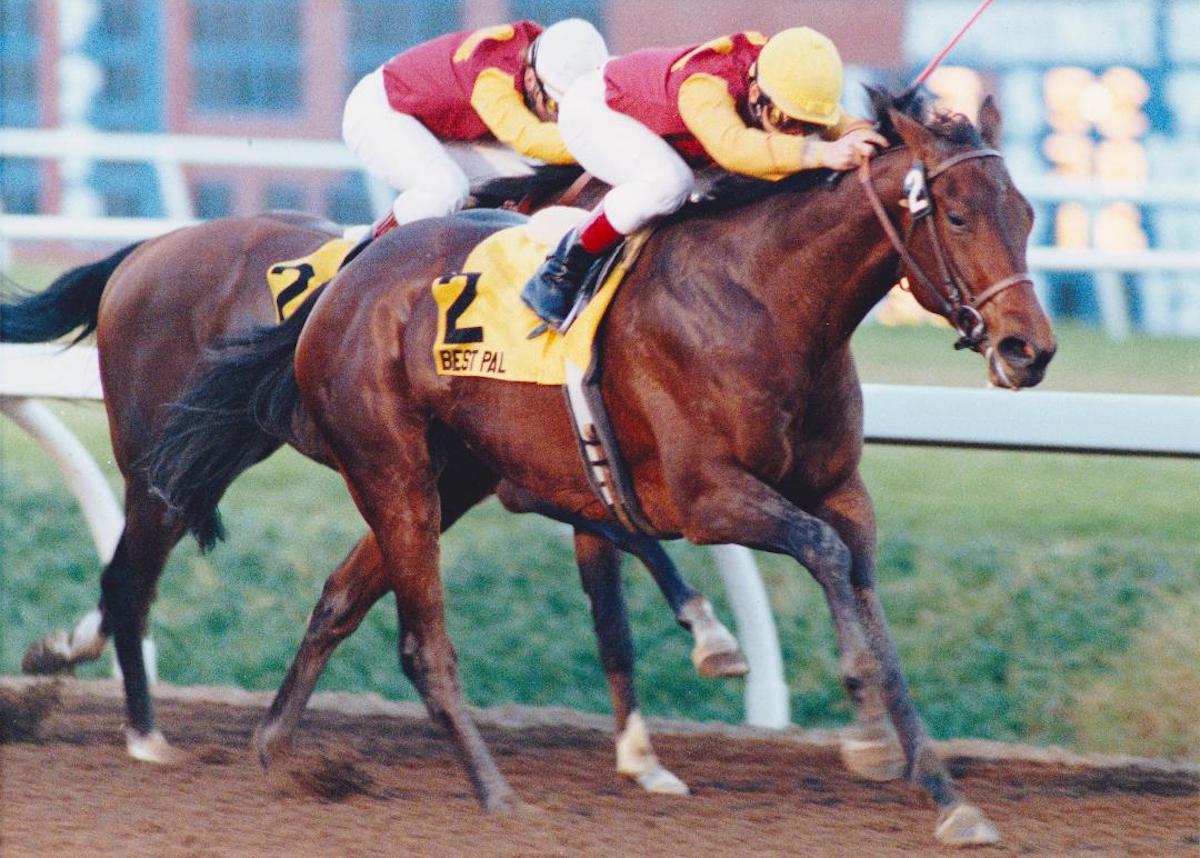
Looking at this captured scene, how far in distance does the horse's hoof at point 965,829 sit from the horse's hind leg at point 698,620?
74cm

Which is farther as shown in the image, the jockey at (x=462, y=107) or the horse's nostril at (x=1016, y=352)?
the jockey at (x=462, y=107)

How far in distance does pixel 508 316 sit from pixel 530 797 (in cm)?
107

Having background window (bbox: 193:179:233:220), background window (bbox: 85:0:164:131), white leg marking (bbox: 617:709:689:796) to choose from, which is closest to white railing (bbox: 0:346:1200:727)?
white leg marking (bbox: 617:709:689:796)

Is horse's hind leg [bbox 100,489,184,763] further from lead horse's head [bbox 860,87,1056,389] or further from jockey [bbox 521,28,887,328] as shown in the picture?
lead horse's head [bbox 860,87,1056,389]

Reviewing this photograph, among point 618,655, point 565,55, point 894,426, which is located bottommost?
point 618,655

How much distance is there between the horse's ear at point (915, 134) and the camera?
11.7 feet

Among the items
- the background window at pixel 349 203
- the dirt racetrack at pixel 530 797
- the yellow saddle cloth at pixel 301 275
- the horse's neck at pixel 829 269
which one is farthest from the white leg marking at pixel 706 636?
the background window at pixel 349 203

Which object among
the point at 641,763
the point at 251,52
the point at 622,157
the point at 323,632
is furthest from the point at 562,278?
the point at 251,52

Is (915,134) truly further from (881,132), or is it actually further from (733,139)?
(733,139)

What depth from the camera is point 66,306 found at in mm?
5387

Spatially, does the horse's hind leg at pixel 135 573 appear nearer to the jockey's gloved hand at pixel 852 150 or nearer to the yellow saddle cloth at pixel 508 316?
the yellow saddle cloth at pixel 508 316

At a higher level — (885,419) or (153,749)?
(885,419)

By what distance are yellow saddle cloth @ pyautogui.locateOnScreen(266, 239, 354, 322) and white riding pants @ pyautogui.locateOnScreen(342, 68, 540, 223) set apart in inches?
8.0

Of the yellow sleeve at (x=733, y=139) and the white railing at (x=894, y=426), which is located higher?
the yellow sleeve at (x=733, y=139)
